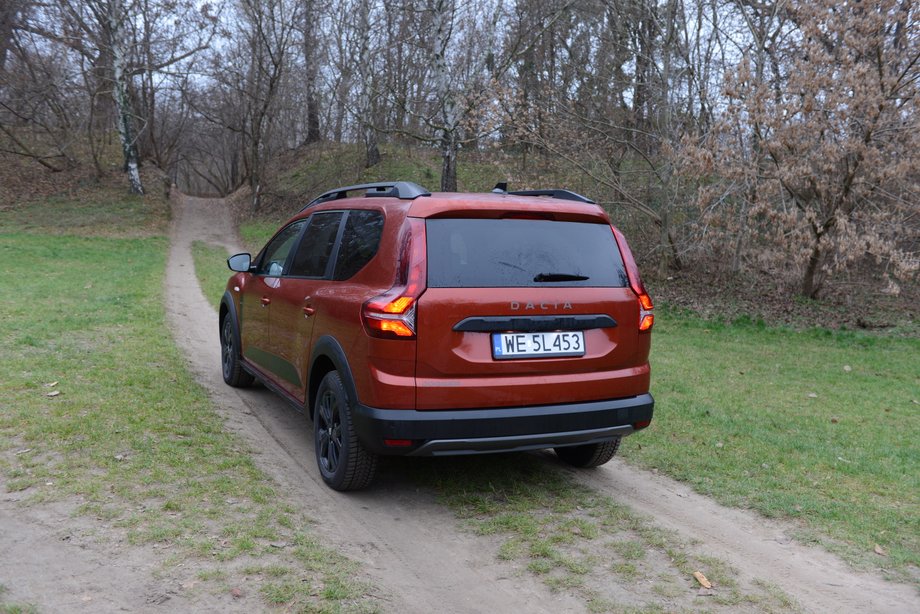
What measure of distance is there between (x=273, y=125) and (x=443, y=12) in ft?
62.4

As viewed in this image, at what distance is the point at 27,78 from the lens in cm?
2992

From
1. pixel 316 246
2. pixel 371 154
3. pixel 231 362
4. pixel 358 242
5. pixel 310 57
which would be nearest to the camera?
pixel 358 242

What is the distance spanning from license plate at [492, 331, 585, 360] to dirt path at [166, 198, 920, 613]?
41.7 inches

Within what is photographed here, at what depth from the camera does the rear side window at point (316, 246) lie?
501cm

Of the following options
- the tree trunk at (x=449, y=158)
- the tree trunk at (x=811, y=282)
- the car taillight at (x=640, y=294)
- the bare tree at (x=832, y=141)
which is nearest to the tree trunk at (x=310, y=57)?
the tree trunk at (x=449, y=158)

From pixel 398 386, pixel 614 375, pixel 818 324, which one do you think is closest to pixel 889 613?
pixel 614 375

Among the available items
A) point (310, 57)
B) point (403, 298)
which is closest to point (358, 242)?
point (403, 298)

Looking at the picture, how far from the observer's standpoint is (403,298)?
12.7 feet

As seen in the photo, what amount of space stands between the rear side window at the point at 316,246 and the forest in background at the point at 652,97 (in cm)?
830

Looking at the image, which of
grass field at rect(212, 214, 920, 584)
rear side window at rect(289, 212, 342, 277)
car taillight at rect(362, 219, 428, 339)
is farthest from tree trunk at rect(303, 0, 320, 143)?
car taillight at rect(362, 219, 428, 339)

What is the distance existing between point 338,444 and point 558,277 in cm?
174

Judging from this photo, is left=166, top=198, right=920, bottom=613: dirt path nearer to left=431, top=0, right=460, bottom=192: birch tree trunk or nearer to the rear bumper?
the rear bumper

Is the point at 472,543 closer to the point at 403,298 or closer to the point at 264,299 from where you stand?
the point at 403,298

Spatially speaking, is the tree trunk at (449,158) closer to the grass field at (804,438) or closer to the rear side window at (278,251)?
the grass field at (804,438)
